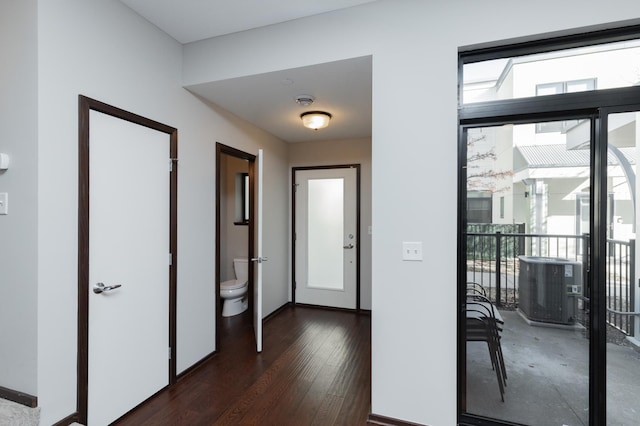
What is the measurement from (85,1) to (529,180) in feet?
9.77

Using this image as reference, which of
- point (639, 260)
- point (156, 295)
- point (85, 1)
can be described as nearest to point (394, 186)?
point (639, 260)

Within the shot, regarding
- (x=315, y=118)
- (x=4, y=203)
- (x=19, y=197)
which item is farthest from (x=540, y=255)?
(x=4, y=203)

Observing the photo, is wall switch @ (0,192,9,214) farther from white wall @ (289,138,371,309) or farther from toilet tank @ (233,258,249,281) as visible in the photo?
white wall @ (289,138,371,309)

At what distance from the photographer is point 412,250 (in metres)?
1.96

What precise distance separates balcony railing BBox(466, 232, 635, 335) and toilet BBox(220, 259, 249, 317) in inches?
115

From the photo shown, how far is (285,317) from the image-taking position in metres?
4.07

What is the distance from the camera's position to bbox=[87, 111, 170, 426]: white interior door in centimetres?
192

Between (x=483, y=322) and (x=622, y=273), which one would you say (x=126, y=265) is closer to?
(x=483, y=322)

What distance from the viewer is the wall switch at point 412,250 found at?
1.95 metres

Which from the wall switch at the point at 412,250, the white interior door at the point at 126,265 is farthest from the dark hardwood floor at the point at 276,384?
the wall switch at the point at 412,250

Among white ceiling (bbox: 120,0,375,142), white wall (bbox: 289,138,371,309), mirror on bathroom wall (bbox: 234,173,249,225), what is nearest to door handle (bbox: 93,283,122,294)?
white ceiling (bbox: 120,0,375,142)

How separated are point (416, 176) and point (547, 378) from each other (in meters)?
1.51

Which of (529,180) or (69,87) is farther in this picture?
(529,180)

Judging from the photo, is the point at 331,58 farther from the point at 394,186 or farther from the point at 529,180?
the point at 529,180
